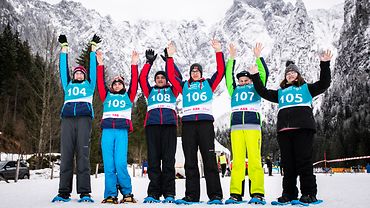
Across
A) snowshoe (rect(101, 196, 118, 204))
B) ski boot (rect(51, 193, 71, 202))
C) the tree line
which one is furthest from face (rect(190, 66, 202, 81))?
the tree line

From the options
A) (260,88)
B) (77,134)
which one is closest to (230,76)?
(260,88)

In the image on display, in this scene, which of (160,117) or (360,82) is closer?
(160,117)

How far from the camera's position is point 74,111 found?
5699 millimetres

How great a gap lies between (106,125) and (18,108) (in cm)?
4271

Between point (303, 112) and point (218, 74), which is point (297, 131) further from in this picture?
point (218, 74)

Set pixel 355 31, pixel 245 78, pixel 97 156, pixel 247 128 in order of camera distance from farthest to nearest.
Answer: pixel 355 31
pixel 97 156
pixel 245 78
pixel 247 128

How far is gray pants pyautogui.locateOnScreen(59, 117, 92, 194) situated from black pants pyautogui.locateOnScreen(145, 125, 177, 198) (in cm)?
93

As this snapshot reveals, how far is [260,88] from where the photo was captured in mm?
5656

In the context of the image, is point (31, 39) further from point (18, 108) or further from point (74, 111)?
point (74, 111)

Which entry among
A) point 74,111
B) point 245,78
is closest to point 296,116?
point 245,78

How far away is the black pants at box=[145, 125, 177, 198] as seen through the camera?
5.61 metres

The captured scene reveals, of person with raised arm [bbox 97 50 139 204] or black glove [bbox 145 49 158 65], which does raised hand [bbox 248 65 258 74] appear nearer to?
black glove [bbox 145 49 158 65]

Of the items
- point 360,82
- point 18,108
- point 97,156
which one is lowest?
point 97,156

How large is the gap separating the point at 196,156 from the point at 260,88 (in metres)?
1.40
